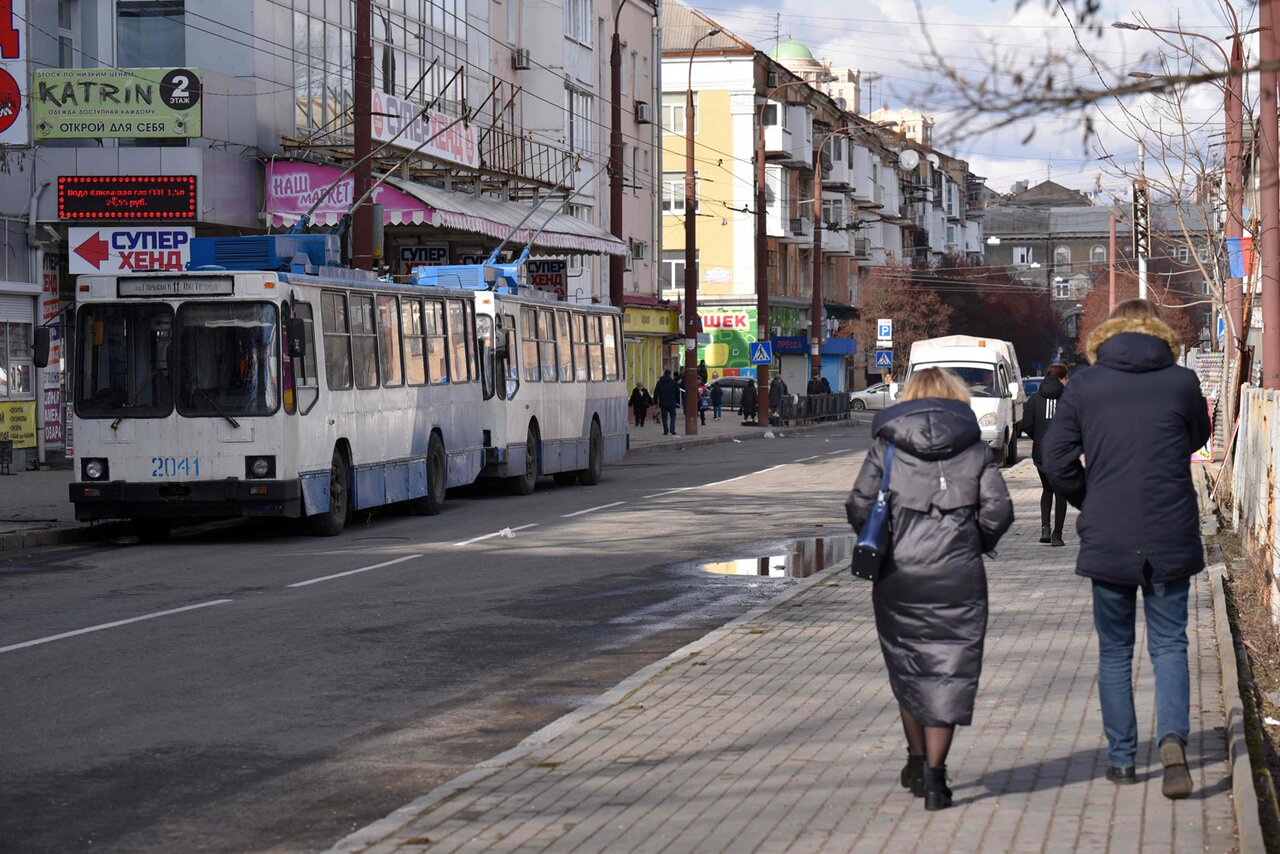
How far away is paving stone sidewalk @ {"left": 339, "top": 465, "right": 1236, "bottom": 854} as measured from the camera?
627cm

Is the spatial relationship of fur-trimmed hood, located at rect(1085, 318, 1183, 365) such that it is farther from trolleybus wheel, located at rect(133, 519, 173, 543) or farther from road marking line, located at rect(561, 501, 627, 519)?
road marking line, located at rect(561, 501, 627, 519)

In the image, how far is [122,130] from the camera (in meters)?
28.9

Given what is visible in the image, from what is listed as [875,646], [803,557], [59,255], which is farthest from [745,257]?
[875,646]

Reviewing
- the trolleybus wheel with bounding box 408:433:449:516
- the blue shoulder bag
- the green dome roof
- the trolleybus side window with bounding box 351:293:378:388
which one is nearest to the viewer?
the blue shoulder bag

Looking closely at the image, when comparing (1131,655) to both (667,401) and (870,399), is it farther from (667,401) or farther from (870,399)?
(870,399)

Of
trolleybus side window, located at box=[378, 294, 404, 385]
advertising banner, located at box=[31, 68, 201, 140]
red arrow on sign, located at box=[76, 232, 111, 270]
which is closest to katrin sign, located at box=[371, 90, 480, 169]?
advertising banner, located at box=[31, 68, 201, 140]

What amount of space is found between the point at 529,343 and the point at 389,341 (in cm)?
527

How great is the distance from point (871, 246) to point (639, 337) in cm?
4439

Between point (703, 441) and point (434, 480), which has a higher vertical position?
point (434, 480)

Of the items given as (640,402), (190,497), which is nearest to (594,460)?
(190,497)

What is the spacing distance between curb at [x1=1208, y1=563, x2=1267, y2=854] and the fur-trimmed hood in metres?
1.52

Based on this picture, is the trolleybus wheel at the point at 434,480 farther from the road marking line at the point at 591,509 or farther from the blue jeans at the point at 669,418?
the blue jeans at the point at 669,418

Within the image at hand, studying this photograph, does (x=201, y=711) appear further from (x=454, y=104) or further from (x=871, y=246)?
(x=871, y=246)

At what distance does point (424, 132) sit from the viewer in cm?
3491
